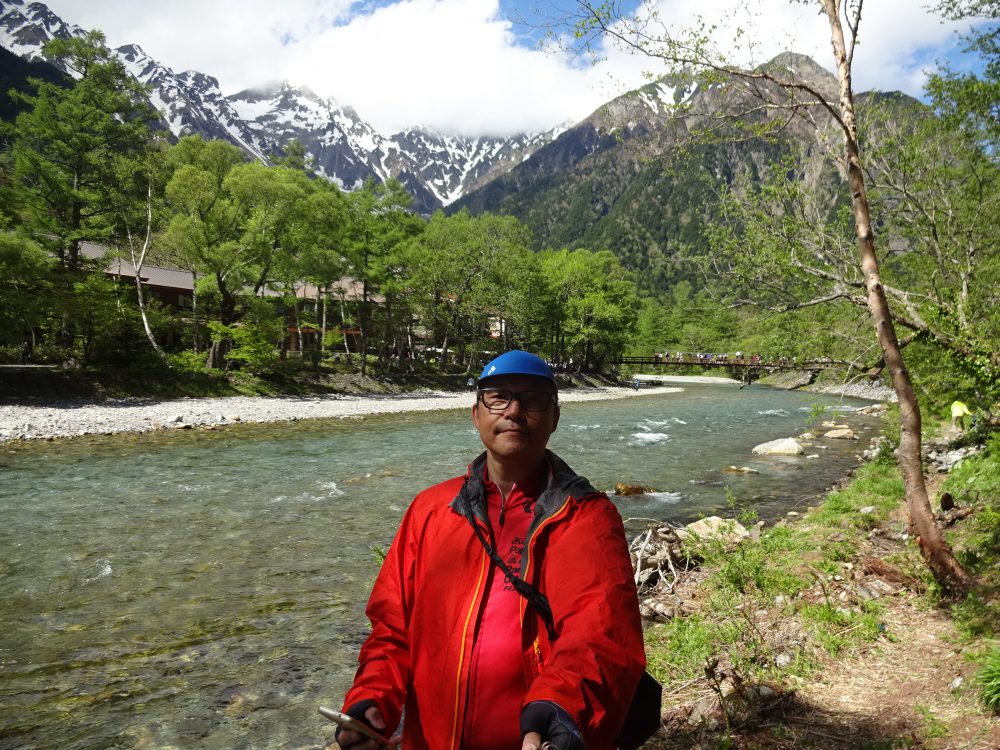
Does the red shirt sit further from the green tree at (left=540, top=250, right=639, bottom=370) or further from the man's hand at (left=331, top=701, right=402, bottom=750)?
the green tree at (left=540, top=250, right=639, bottom=370)

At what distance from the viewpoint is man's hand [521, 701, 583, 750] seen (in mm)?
1594

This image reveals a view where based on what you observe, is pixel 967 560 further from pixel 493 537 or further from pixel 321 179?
pixel 321 179

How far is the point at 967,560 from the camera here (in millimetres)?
6039

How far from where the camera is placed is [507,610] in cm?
196

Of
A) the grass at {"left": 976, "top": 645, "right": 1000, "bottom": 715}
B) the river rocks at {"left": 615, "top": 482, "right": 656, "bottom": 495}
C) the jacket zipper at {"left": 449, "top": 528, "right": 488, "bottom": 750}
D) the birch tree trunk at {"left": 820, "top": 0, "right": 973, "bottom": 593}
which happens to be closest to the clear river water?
the river rocks at {"left": 615, "top": 482, "right": 656, "bottom": 495}

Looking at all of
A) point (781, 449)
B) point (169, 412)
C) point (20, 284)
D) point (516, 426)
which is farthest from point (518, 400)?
point (20, 284)

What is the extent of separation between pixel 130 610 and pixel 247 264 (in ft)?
92.9

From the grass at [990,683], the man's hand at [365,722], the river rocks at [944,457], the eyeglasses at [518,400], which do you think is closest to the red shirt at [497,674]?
the man's hand at [365,722]

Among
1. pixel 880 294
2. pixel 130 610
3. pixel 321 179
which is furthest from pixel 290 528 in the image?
pixel 321 179

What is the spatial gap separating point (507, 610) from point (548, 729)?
1.32ft

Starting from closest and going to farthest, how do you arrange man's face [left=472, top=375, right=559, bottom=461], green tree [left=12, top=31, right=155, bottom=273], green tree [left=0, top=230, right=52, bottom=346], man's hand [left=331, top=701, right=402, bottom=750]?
man's hand [left=331, top=701, right=402, bottom=750], man's face [left=472, top=375, right=559, bottom=461], green tree [left=0, top=230, right=52, bottom=346], green tree [left=12, top=31, right=155, bottom=273]

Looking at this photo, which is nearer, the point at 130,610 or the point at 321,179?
the point at 130,610

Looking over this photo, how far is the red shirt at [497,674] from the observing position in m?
1.89

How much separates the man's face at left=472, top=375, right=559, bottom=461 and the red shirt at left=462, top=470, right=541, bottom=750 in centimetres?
40
